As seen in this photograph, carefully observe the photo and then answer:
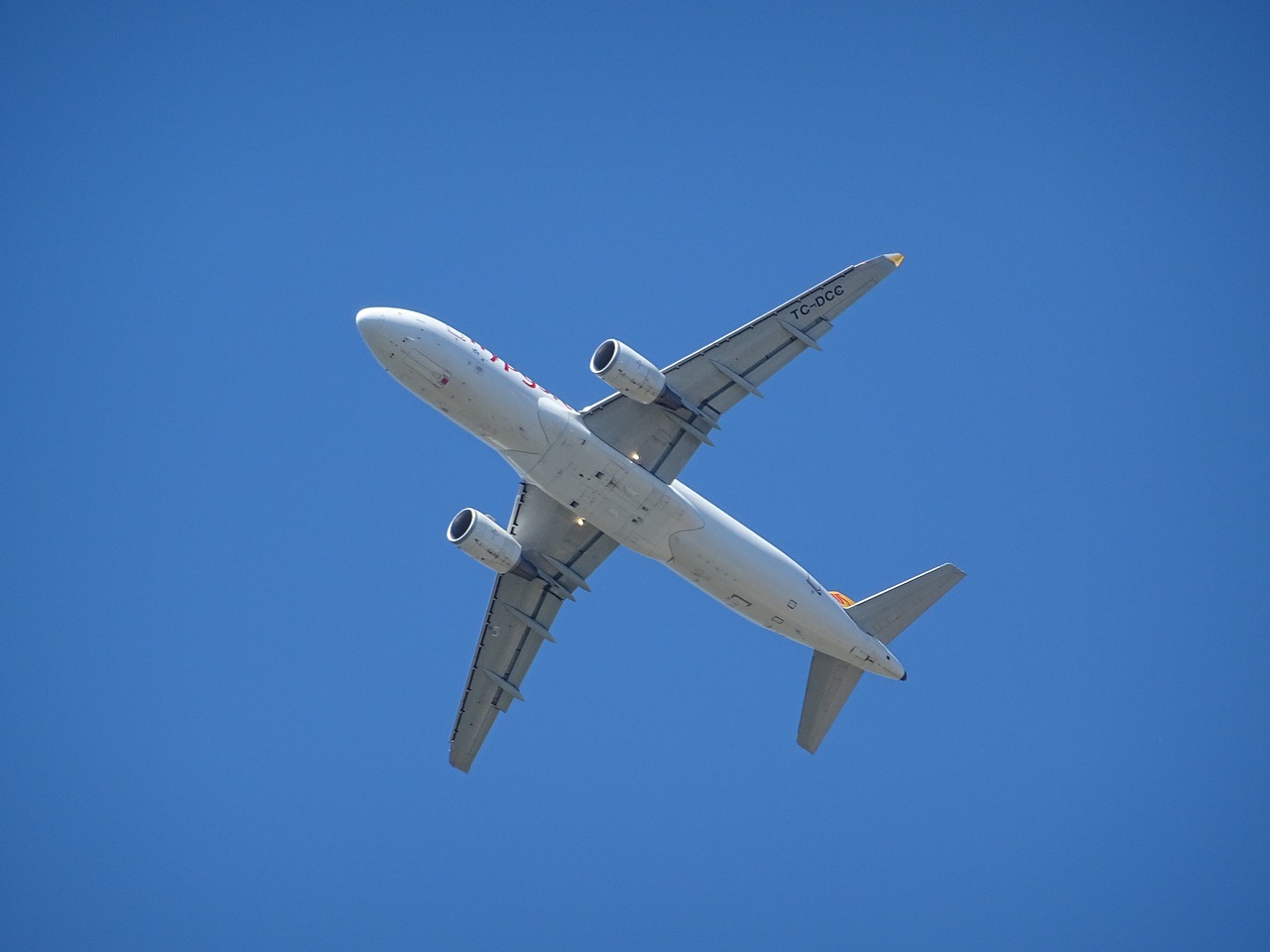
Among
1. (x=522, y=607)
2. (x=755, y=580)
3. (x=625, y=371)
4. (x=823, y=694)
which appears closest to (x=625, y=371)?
(x=625, y=371)

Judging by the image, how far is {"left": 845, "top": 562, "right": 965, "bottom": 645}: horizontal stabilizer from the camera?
47844mm

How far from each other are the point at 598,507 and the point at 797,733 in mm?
12175

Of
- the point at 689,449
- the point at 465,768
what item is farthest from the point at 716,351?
the point at 465,768

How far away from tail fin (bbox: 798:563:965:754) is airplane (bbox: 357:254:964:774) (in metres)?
0.05

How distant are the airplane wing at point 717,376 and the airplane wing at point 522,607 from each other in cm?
506

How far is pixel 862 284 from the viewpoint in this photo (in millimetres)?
43250

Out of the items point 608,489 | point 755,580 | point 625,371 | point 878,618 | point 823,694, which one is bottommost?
point 823,694

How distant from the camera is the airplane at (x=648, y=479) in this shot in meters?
42.2

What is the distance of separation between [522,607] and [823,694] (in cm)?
1165

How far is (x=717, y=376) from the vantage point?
146 feet

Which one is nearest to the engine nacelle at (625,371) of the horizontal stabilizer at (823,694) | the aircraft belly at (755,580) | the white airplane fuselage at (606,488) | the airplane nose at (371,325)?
the white airplane fuselage at (606,488)

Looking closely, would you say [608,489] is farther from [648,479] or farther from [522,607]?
[522,607]

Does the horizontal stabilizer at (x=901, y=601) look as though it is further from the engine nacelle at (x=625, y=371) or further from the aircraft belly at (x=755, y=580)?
the engine nacelle at (x=625, y=371)

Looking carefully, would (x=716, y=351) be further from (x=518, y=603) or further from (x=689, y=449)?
(x=518, y=603)
